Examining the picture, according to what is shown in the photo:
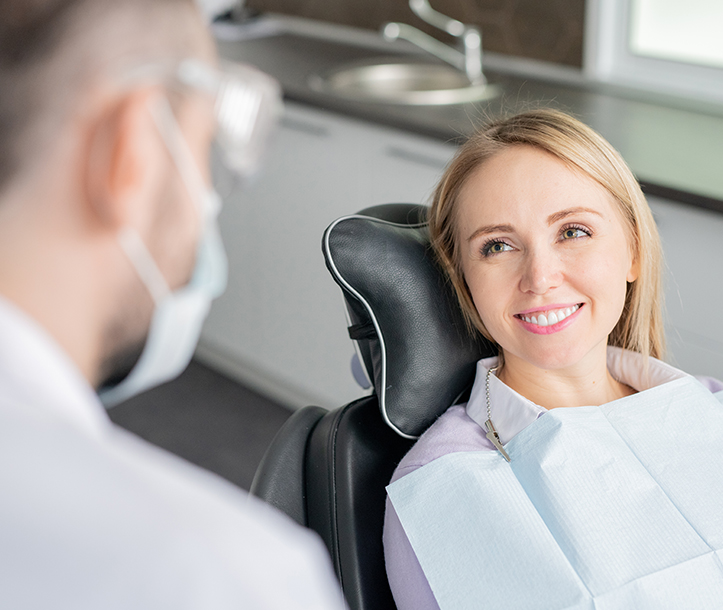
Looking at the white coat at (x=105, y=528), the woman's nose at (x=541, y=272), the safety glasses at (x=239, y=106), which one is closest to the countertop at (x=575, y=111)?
the woman's nose at (x=541, y=272)

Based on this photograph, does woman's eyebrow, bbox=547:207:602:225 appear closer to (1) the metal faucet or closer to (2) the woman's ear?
(2) the woman's ear

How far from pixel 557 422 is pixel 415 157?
1.17 m

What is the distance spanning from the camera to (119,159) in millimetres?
553

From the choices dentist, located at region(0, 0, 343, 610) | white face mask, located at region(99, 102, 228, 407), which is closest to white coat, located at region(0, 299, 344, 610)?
dentist, located at region(0, 0, 343, 610)

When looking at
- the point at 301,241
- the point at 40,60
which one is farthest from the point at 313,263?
the point at 40,60

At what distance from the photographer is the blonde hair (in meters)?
1.17

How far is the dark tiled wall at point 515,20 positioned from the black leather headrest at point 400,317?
5.13 feet

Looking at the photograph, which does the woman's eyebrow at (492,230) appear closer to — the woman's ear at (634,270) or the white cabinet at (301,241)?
the woman's ear at (634,270)

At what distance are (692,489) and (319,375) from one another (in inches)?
66.1

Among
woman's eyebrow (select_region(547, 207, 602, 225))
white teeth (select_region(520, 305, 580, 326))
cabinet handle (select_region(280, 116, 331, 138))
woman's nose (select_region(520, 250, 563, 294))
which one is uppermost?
woman's eyebrow (select_region(547, 207, 602, 225))

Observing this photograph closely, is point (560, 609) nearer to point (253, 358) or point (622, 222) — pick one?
point (622, 222)

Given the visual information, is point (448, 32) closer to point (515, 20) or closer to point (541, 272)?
point (515, 20)

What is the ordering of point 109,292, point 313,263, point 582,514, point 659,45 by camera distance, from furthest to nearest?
point 313,263
point 659,45
point 582,514
point 109,292

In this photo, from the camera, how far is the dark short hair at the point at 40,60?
544 millimetres
